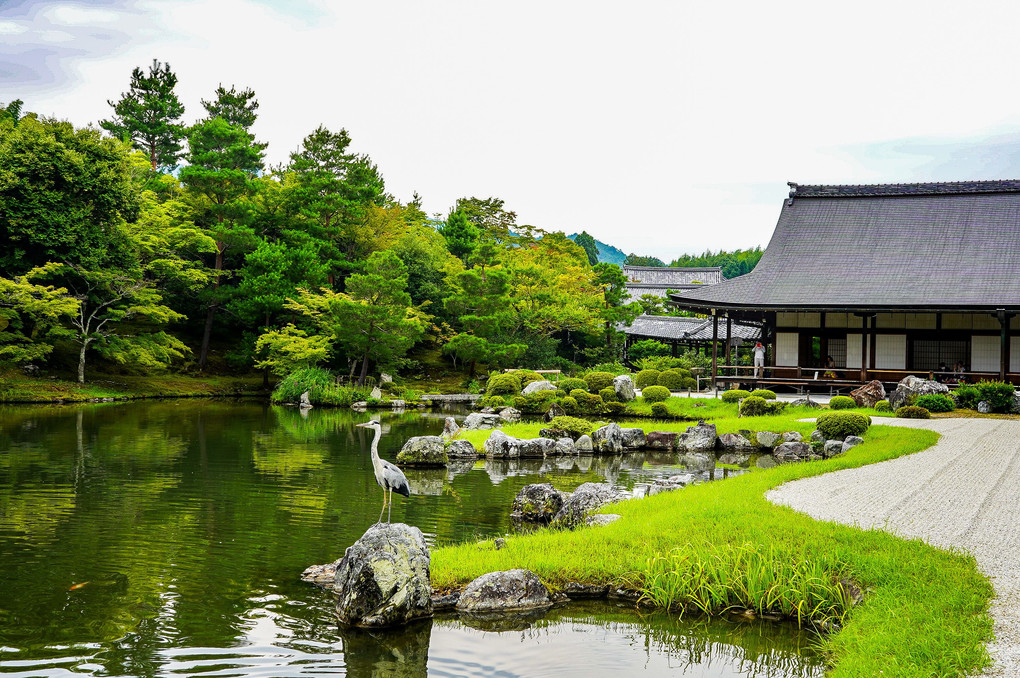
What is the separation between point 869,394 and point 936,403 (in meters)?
2.29

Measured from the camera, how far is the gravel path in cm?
624

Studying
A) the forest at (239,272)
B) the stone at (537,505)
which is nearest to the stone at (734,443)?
the stone at (537,505)

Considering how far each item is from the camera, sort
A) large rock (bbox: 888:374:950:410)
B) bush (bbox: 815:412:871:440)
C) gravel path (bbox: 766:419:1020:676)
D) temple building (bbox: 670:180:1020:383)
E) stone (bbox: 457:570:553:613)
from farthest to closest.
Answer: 1. temple building (bbox: 670:180:1020:383)
2. large rock (bbox: 888:374:950:410)
3. bush (bbox: 815:412:871:440)
4. stone (bbox: 457:570:553:613)
5. gravel path (bbox: 766:419:1020:676)

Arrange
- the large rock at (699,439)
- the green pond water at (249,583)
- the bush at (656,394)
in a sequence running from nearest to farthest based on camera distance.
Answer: the green pond water at (249,583) < the large rock at (699,439) < the bush at (656,394)

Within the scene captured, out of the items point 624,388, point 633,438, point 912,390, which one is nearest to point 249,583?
point 633,438

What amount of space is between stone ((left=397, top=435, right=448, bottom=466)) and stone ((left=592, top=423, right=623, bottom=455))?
4.17 metres

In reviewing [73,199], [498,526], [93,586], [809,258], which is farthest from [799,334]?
[73,199]

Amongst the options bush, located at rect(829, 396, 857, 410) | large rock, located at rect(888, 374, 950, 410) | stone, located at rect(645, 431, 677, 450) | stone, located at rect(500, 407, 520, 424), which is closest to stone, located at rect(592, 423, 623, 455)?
stone, located at rect(645, 431, 677, 450)

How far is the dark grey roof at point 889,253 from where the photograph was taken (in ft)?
81.7

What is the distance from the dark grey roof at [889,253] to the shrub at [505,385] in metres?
6.65

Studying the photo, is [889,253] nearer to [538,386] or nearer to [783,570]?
[538,386]

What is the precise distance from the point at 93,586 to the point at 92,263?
23.6m

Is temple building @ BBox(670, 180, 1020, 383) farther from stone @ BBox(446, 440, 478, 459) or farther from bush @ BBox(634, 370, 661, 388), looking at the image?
stone @ BBox(446, 440, 478, 459)

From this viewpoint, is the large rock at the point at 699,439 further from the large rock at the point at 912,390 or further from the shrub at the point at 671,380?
the shrub at the point at 671,380
